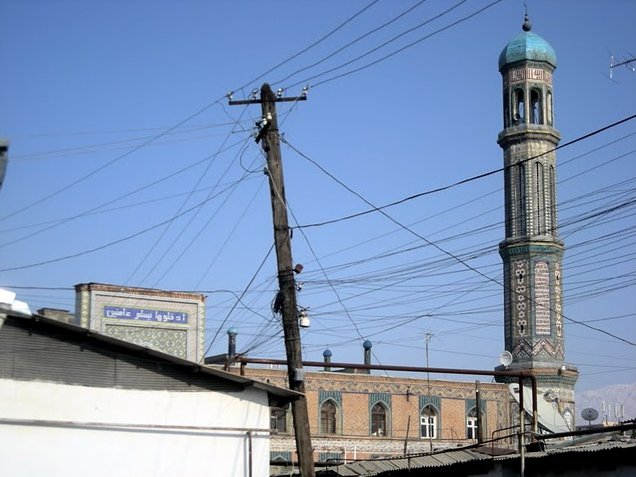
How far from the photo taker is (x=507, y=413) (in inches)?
2441

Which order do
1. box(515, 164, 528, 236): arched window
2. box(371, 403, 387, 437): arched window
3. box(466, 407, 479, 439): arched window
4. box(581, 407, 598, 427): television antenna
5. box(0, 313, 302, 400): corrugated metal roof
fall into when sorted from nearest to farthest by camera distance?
box(0, 313, 302, 400): corrugated metal roof → box(581, 407, 598, 427): television antenna → box(371, 403, 387, 437): arched window → box(466, 407, 479, 439): arched window → box(515, 164, 528, 236): arched window

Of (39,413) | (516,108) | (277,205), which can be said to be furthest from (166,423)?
(516,108)

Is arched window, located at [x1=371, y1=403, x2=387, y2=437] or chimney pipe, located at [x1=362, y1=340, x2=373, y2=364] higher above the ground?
chimney pipe, located at [x1=362, y1=340, x2=373, y2=364]

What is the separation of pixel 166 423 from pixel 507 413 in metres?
44.2

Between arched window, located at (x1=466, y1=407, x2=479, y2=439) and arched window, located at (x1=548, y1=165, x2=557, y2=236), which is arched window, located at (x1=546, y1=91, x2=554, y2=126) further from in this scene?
arched window, located at (x1=466, y1=407, x2=479, y2=439)

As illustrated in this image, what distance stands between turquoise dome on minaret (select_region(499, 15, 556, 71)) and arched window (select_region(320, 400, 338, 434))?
78.0 ft

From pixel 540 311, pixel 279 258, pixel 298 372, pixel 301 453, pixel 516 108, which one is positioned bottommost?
pixel 301 453

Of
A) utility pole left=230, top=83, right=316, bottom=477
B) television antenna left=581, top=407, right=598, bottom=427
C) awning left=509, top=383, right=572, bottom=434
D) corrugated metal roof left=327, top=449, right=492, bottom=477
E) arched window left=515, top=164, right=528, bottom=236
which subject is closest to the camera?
utility pole left=230, top=83, right=316, bottom=477

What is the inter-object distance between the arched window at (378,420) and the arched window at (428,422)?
2369 mm

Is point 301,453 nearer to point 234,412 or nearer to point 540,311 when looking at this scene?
point 234,412

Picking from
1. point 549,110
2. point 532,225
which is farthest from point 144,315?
point 549,110

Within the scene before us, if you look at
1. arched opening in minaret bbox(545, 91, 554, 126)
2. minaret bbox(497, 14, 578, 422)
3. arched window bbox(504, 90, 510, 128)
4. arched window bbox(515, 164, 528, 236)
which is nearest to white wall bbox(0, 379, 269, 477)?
minaret bbox(497, 14, 578, 422)

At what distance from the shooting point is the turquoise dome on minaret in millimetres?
67188

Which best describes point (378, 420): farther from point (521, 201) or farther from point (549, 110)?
point (549, 110)
